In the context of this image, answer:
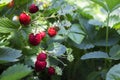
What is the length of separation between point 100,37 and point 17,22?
331mm

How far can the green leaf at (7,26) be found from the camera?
1.17m

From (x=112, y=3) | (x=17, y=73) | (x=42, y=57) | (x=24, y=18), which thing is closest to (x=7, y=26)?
(x=24, y=18)

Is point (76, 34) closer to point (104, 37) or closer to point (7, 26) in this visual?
point (104, 37)

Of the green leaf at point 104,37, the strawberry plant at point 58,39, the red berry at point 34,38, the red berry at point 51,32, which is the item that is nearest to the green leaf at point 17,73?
the strawberry plant at point 58,39

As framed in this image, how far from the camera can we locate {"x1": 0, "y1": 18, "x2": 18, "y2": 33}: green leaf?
3.85 ft

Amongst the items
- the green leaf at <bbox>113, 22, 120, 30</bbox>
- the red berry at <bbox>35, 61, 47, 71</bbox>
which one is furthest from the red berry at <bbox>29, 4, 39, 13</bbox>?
the green leaf at <bbox>113, 22, 120, 30</bbox>

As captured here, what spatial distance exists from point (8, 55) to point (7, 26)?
143mm

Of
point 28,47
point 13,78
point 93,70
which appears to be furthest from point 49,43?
point 13,78

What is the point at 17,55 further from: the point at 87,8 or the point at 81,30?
the point at 87,8

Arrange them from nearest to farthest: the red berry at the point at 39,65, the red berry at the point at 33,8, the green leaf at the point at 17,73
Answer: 1. the green leaf at the point at 17,73
2. the red berry at the point at 39,65
3. the red berry at the point at 33,8

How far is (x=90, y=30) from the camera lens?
1.37m

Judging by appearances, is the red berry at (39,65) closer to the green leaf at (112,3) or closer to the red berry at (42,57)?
the red berry at (42,57)

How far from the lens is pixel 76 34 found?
1320 mm

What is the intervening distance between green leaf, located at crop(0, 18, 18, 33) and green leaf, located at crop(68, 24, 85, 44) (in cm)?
23
